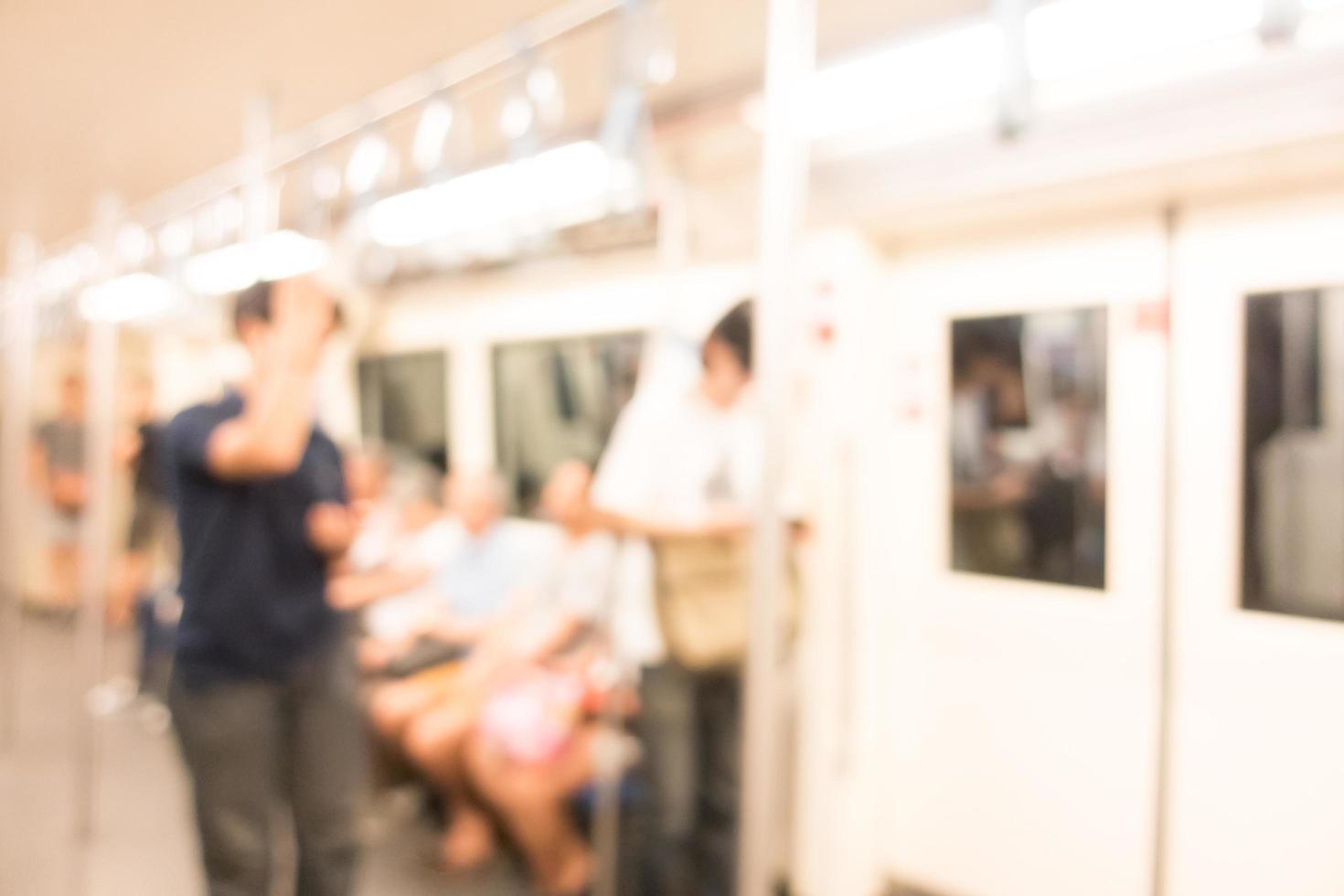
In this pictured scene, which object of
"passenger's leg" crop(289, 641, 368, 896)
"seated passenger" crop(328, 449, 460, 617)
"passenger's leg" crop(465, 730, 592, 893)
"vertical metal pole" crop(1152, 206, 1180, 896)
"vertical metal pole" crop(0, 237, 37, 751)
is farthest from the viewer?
"vertical metal pole" crop(0, 237, 37, 751)

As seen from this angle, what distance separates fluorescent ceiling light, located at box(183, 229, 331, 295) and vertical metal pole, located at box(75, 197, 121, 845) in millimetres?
326

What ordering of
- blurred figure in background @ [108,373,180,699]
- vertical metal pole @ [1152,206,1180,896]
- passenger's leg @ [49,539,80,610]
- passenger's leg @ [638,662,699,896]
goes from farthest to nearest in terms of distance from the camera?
passenger's leg @ [49,539,80,610] < blurred figure in background @ [108,373,180,699] < passenger's leg @ [638,662,699,896] < vertical metal pole @ [1152,206,1180,896]

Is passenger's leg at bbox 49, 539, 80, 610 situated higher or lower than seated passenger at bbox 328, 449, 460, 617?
lower

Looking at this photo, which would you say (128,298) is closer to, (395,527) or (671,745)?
(395,527)

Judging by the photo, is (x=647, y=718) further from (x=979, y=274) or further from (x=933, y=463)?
(x=979, y=274)

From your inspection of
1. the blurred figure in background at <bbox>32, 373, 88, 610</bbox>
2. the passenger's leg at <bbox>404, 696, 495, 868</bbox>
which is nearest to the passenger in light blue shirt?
the passenger's leg at <bbox>404, 696, 495, 868</bbox>

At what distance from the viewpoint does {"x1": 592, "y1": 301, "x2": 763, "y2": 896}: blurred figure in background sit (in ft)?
A: 7.20

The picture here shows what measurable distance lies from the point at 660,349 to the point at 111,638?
4.41 metres

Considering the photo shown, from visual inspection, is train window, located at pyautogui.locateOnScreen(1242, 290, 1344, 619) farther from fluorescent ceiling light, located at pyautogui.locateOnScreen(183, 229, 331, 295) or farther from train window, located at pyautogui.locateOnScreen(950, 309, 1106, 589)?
fluorescent ceiling light, located at pyautogui.locateOnScreen(183, 229, 331, 295)

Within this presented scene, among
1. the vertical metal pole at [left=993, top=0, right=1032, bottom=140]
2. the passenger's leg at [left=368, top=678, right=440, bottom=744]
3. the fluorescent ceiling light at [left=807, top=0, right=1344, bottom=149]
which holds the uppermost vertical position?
→ the fluorescent ceiling light at [left=807, top=0, right=1344, bottom=149]

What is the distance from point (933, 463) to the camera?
2.65 metres

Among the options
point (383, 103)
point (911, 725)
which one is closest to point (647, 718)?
point (911, 725)

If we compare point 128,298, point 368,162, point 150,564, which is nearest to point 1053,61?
point 368,162

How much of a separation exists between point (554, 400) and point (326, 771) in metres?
1.79
